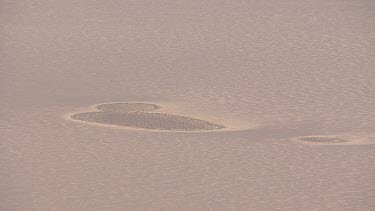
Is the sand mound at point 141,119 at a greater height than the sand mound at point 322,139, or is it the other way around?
the sand mound at point 141,119

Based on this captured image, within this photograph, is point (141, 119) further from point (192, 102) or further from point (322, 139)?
point (322, 139)

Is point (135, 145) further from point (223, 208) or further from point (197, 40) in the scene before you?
point (197, 40)

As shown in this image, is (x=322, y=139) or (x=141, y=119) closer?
(x=322, y=139)

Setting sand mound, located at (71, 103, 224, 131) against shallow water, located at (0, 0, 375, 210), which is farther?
sand mound, located at (71, 103, 224, 131)

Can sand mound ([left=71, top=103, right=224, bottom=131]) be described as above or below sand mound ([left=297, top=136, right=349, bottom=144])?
above

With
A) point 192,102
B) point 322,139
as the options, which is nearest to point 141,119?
point 192,102
